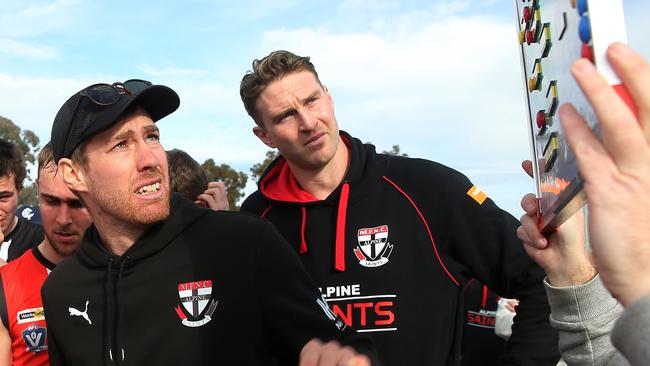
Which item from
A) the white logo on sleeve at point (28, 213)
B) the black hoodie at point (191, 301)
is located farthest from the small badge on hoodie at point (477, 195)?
the white logo on sleeve at point (28, 213)

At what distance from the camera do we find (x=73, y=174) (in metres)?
3.20

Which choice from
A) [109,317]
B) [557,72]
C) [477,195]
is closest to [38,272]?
[109,317]

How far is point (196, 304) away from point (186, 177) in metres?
2.17

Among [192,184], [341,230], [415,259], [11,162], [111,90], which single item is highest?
[111,90]

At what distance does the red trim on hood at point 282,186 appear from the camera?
12.3 ft

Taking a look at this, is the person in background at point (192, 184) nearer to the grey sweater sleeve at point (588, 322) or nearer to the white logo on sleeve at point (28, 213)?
the grey sweater sleeve at point (588, 322)

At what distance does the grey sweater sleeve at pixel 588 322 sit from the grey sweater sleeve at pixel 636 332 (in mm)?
905

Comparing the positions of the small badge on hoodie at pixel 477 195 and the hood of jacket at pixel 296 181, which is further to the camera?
the hood of jacket at pixel 296 181

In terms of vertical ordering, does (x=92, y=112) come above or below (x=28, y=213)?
above

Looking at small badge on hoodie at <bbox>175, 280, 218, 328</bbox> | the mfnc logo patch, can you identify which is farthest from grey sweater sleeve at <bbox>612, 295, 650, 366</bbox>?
the mfnc logo patch

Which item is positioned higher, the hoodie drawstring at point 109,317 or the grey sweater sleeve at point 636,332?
the grey sweater sleeve at point 636,332

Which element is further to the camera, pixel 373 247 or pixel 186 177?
pixel 186 177

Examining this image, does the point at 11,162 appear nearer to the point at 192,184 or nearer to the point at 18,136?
the point at 192,184

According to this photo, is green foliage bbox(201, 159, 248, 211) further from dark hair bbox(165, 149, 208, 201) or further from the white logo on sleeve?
dark hair bbox(165, 149, 208, 201)
